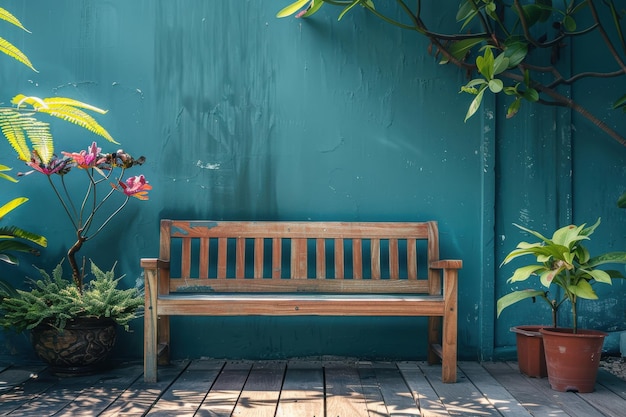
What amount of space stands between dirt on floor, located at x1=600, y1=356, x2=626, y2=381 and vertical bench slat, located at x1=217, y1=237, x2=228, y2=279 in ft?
6.61

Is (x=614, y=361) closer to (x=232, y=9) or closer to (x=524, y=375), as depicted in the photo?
(x=524, y=375)

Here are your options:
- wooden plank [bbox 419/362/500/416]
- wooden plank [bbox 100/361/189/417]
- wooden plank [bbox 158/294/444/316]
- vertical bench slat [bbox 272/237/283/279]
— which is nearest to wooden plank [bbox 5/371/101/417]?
wooden plank [bbox 100/361/189/417]

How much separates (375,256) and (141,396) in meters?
1.37

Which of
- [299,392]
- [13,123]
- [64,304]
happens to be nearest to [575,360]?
[299,392]

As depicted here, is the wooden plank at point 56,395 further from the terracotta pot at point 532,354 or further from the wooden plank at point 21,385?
the terracotta pot at point 532,354

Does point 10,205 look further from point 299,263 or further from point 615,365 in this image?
point 615,365

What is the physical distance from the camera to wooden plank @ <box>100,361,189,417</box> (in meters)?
2.68

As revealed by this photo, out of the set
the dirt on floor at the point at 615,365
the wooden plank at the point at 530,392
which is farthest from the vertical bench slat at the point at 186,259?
the dirt on floor at the point at 615,365

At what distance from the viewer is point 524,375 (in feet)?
11.2

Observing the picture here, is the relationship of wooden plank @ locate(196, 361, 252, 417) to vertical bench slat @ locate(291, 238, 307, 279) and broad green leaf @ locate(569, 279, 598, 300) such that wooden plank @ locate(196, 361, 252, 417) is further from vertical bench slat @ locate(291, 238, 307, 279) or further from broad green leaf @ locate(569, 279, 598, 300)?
broad green leaf @ locate(569, 279, 598, 300)

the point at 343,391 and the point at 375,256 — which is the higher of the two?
the point at 375,256

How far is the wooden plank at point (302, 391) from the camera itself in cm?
270

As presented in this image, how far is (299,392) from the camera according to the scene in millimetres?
3018

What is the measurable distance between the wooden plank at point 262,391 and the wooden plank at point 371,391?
0.38 metres
